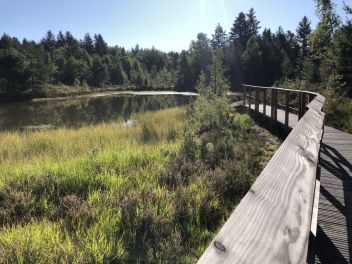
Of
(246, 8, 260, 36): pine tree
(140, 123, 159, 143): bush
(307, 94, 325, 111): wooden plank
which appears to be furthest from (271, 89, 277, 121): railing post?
(246, 8, 260, 36): pine tree

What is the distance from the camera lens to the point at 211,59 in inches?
2195

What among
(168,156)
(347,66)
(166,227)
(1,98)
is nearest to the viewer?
(166,227)

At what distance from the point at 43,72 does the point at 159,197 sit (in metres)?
61.7

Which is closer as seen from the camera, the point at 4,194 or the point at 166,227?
the point at 166,227

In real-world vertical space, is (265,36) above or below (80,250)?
above

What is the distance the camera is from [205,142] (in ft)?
33.4

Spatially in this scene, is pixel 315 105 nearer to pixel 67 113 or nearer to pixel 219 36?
pixel 67 113

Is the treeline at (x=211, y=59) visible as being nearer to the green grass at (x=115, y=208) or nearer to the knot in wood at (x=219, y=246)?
the green grass at (x=115, y=208)

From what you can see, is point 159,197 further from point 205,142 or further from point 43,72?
point 43,72

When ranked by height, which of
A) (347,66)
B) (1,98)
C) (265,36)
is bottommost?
(1,98)

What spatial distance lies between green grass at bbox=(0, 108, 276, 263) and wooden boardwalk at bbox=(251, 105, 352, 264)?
1457 millimetres

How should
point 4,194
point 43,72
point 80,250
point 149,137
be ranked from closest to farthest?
point 80,250 < point 4,194 < point 149,137 < point 43,72

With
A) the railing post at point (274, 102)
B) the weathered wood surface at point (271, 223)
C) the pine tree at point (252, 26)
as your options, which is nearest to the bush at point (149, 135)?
the railing post at point (274, 102)

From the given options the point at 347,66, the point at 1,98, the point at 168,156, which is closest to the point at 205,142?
the point at 168,156
